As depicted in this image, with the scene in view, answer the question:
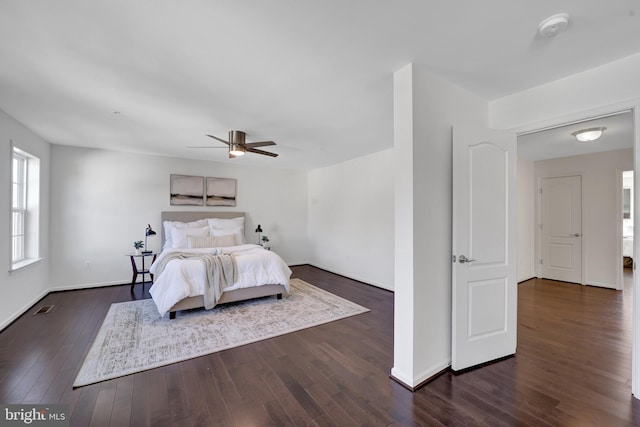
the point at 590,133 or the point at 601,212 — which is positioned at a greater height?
the point at 590,133

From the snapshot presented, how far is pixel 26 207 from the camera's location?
158 inches

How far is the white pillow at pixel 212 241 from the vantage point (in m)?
4.89

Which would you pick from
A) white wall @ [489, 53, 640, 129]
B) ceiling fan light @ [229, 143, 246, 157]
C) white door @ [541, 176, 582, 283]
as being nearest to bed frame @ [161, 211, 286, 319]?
ceiling fan light @ [229, 143, 246, 157]

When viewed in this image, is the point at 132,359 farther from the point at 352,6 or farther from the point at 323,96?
the point at 352,6

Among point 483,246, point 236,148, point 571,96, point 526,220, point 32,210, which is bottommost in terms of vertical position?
point 483,246

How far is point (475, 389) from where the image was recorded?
2.09m

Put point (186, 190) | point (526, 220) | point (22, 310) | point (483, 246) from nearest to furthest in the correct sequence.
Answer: point (483, 246) < point (22, 310) < point (526, 220) < point (186, 190)

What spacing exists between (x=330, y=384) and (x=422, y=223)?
151 cm

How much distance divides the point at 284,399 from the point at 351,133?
3.35m

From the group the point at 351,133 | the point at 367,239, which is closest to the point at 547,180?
the point at 367,239

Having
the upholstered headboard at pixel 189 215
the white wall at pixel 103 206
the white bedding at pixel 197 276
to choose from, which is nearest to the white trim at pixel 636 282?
the white bedding at pixel 197 276

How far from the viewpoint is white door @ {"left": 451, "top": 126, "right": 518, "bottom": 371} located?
2.34 m

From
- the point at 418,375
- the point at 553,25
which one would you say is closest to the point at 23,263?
the point at 418,375

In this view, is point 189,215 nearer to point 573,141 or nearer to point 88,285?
point 88,285
